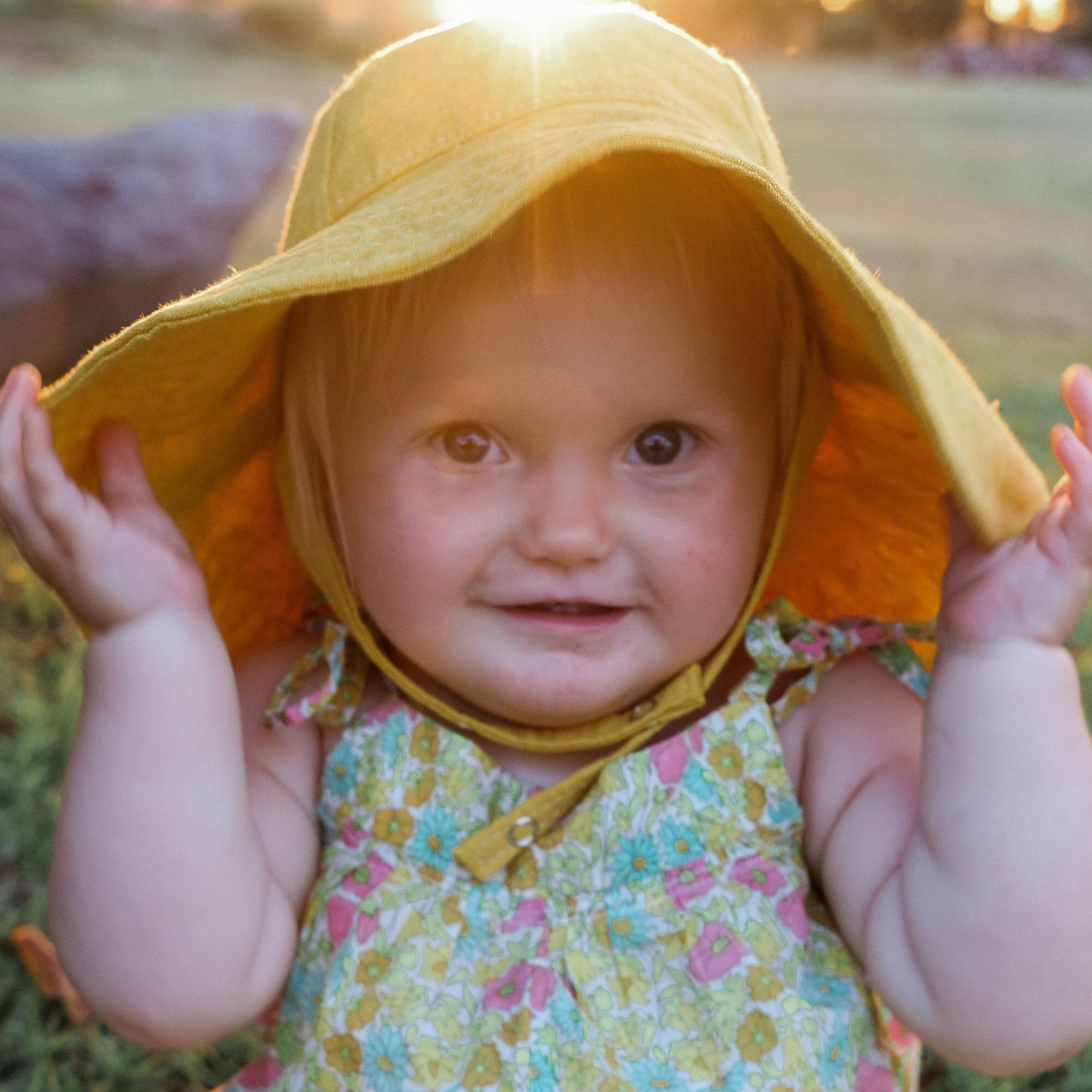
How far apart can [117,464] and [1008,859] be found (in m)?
0.90

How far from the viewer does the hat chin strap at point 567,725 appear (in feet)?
4.29

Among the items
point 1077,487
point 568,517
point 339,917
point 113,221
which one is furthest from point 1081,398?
point 113,221

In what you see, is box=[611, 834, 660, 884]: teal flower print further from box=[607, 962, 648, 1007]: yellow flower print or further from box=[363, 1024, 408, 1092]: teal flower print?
box=[363, 1024, 408, 1092]: teal flower print

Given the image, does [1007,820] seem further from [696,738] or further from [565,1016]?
[565,1016]

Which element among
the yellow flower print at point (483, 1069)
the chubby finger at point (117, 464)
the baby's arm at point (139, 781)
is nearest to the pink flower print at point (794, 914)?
the yellow flower print at point (483, 1069)

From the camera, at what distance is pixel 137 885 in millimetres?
1167

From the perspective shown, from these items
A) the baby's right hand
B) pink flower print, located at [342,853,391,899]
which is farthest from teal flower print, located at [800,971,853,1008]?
the baby's right hand

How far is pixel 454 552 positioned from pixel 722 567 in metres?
0.26

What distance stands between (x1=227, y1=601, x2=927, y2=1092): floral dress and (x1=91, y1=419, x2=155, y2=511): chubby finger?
0.94 feet

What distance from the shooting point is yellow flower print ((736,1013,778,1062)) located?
122 cm

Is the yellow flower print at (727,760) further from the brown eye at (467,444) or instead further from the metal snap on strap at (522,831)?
the brown eye at (467,444)

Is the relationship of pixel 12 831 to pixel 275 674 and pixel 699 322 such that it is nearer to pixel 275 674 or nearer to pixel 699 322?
pixel 275 674

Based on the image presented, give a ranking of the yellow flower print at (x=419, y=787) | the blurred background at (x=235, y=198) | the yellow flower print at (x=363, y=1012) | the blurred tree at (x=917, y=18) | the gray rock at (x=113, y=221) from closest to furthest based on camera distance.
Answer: the yellow flower print at (x=363, y=1012)
the yellow flower print at (x=419, y=787)
the blurred background at (x=235, y=198)
the gray rock at (x=113, y=221)
the blurred tree at (x=917, y=18)

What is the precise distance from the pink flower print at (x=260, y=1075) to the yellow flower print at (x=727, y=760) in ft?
1.85
